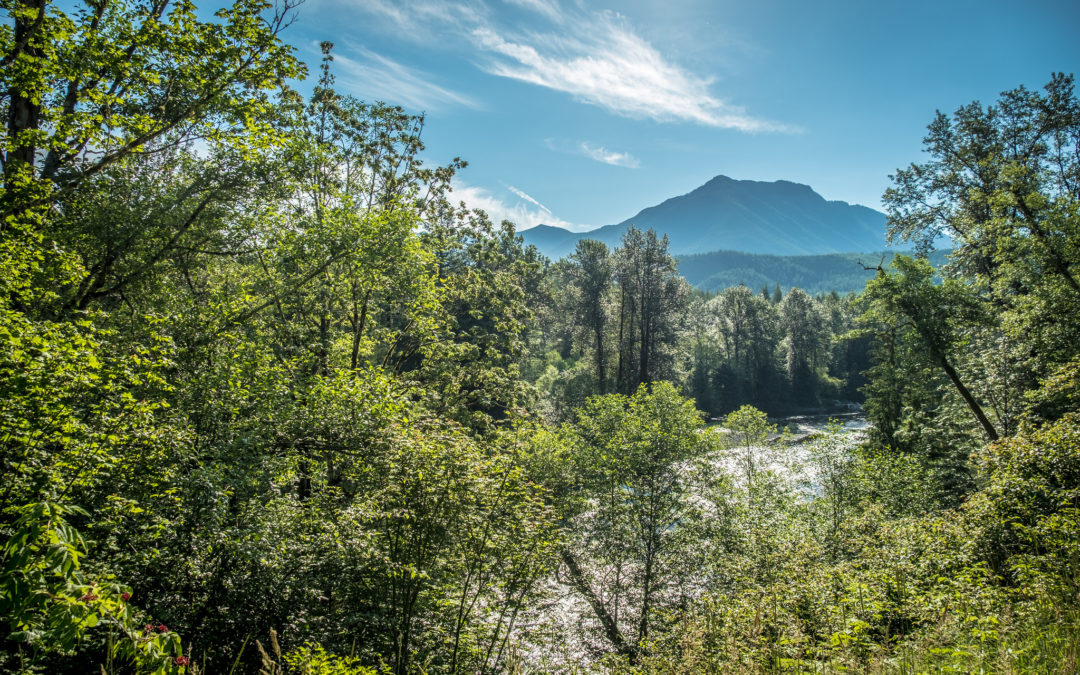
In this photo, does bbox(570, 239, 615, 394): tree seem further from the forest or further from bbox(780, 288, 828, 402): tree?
bbox(780, 288, 828, 402): tree

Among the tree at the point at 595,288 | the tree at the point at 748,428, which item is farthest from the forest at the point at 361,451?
the tree at the point at 595,288

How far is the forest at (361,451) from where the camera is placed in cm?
500

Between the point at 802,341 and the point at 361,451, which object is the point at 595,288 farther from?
the point at 802,341

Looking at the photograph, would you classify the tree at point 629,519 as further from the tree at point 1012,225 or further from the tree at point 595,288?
the tree at point 595,288

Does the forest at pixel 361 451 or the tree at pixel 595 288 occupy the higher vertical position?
the tree at pixel 595 288

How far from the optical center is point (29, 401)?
4586 millimetres

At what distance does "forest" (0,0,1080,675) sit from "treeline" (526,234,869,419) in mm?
8163

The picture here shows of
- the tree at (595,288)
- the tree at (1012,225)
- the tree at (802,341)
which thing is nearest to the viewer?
the tree at (1012,225)

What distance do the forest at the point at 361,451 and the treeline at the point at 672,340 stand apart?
26.8 feet

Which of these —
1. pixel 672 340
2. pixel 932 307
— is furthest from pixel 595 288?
pixel 932 307

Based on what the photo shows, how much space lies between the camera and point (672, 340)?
4275cm

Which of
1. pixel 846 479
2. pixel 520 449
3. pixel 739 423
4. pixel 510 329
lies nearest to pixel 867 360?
pixel 739 423

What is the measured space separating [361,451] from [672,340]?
37.9 meters

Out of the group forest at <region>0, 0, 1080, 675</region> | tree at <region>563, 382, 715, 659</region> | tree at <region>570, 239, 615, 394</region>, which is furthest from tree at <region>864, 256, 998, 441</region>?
tree at <region>570, 239, 615, 394</region>
